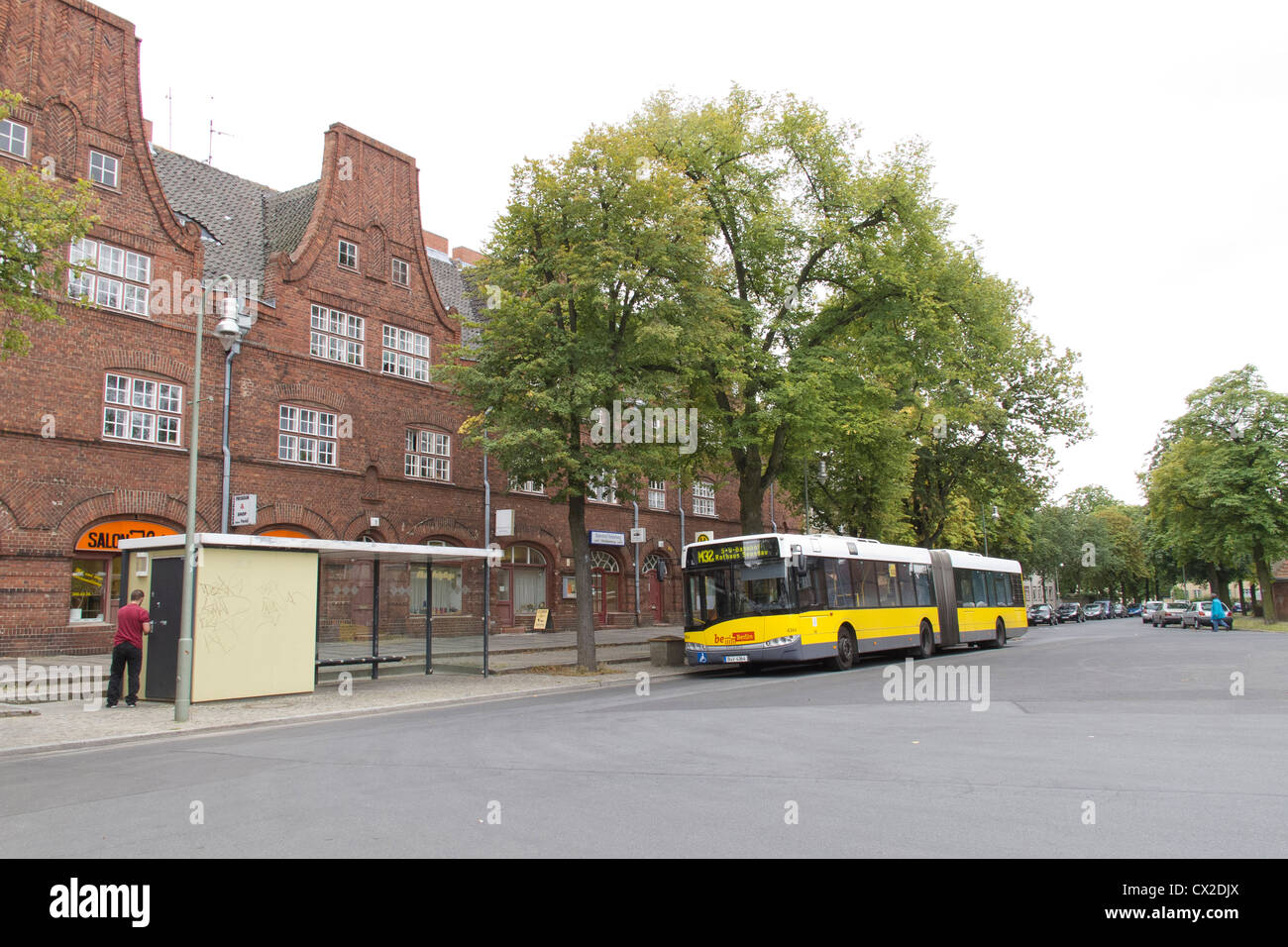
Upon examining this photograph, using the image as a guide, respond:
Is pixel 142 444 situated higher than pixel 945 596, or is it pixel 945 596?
pixel 142 444

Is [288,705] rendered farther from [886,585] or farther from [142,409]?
[886,585]

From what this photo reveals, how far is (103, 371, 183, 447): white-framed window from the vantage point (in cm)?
2386

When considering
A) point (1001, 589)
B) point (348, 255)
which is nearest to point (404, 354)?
point (348, 255)

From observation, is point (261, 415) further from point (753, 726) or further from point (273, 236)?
point (753, 726)

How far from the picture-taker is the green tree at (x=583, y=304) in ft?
67.1

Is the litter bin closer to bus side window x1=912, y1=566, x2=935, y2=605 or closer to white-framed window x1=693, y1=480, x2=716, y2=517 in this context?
bus side window x1=912, y1=566, x2=935, y2=605

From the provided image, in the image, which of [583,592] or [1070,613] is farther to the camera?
[1070,613]

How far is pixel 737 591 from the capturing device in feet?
68.0

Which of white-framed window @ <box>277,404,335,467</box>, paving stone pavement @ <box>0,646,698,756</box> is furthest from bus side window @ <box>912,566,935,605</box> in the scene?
white-framed window @ <box>277,404,335,467</box>

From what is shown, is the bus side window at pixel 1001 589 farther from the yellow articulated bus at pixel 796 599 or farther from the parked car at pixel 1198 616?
the parked car at pixel 1198 616

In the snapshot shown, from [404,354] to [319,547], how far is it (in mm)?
16228

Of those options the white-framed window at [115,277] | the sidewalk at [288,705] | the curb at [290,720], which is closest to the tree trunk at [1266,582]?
the sidewalk at [288,705]

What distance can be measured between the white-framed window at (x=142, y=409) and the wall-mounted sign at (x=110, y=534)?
2154 millimetres

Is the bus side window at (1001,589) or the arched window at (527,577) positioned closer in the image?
the bus side window at (1001,589)
